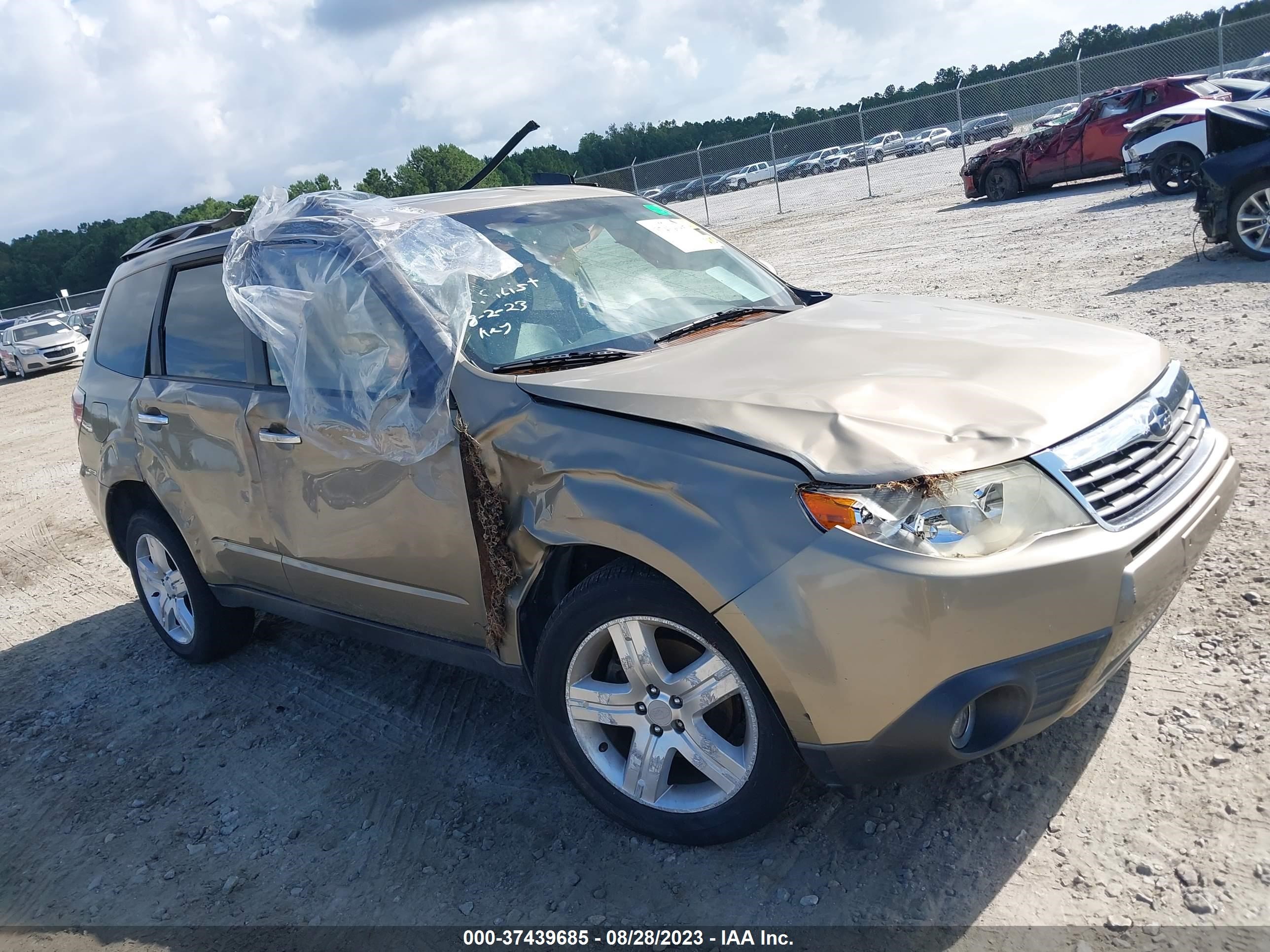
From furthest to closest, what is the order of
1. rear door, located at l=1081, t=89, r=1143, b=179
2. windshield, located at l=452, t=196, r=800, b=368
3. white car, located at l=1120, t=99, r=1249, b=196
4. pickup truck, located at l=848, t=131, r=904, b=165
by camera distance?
pickup truck, located at l=848, t=131, r=904, b=165 < rear door, located at l=1081, t=89, r=1143, b=179 < white car, located at l=1120, t=99, r=1249, b=196 < windshield, located at l=452, t=196, r=800, b=368

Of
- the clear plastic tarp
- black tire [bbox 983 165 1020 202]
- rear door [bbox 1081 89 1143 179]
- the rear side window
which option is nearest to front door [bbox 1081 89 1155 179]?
rear door [bbox 1081 89 1143 179]

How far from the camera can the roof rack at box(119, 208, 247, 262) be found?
4.80 meters

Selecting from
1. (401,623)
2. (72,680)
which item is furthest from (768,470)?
(72,680)

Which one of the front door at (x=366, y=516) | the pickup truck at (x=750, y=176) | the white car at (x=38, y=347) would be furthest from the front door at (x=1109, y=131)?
the pickup truck at (x=750, y=176)

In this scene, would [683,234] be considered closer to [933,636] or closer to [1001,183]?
[933,636]

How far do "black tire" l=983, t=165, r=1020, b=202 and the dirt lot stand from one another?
14.3 meters

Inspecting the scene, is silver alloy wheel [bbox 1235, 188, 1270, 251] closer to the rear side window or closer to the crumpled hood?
the crumpled hood

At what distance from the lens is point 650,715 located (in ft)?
9.45

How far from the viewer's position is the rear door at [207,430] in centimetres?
405

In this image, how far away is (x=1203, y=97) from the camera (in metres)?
16.2

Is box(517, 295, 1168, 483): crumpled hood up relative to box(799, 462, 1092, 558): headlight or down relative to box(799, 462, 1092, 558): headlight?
up

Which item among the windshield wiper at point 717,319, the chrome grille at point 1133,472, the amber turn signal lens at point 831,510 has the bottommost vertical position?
the chrome grille at point 1133,472

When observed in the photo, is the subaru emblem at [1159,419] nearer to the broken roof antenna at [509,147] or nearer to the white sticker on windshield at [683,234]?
the white sticker on windshield at [683,234]

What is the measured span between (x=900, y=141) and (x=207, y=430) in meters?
45.1
